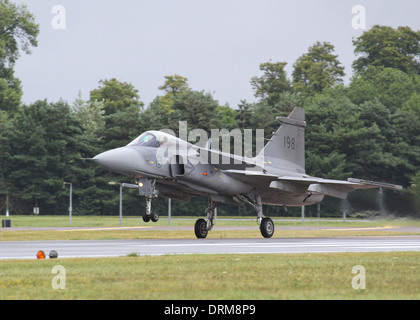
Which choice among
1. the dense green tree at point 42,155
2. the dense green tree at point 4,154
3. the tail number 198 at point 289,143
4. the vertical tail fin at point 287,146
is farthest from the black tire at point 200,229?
the dense green tree at point 4,154

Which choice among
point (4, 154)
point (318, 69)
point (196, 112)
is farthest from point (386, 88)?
point (4, 154)

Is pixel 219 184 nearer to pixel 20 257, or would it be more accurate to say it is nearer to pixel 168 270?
pixel 20 257

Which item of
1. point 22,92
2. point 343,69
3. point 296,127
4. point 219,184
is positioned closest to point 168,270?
point 219,184

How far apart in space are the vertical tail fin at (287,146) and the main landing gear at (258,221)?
1757 mm

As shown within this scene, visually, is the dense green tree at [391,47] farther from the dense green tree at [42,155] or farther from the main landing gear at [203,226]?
the main landing gear at [203,226]

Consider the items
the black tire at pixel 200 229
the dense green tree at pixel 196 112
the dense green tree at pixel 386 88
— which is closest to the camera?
the black tire at pixel 200 229

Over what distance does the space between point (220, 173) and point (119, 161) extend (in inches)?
164

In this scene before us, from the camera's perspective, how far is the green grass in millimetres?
10078

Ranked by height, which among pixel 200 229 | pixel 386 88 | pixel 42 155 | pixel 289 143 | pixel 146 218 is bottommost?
pixel 200 229

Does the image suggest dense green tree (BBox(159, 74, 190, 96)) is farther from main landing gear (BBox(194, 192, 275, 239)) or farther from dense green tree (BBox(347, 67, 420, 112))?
main landing gear (BBox(194, 192, 275, 239))

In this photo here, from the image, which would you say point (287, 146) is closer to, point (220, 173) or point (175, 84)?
point (220, 173)

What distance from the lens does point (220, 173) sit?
2572 centimetres

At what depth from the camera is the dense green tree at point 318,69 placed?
103m
